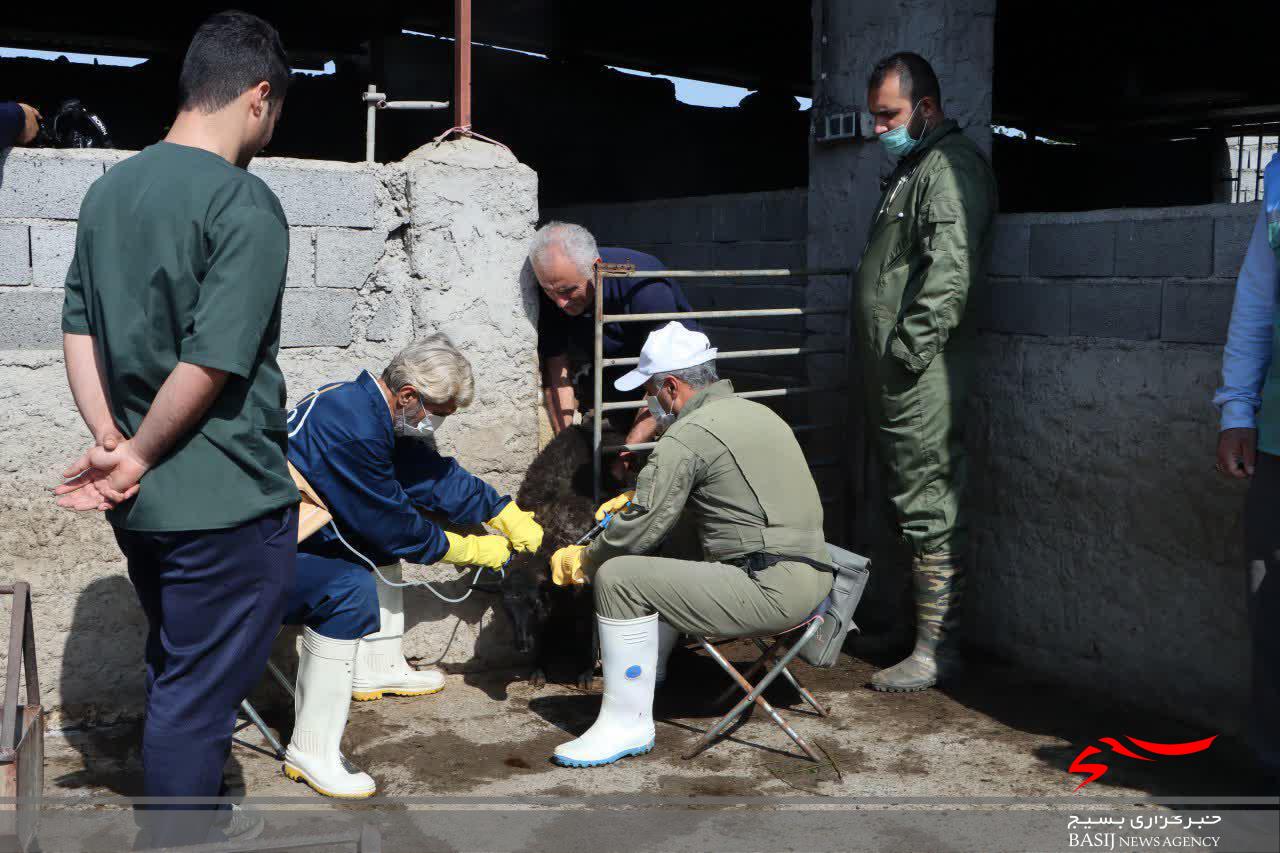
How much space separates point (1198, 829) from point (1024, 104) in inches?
486

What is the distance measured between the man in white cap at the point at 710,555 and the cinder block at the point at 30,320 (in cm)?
196

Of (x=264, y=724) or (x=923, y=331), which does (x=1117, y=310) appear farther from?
(x=264, y=724)

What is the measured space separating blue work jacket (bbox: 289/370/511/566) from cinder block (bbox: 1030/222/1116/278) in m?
2.48

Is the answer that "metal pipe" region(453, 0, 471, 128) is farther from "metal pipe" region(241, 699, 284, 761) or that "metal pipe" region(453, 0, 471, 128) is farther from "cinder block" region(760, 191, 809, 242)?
"metal pipe" region(241, 699, 284, 761)

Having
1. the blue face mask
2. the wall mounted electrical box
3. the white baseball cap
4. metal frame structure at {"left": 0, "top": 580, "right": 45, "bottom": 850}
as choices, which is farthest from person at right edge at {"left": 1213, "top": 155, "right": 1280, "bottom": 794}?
metal frame structure at {"left": 0, "top": 580, "right": 45, "bottom": 850}

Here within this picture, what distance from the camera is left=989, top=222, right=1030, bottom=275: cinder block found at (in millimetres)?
4805

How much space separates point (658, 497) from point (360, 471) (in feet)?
3.21

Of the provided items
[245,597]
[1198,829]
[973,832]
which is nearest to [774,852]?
[973,832]

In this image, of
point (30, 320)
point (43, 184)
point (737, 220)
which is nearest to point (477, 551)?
point (30, 320)

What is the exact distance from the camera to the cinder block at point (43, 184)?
13.1 ft

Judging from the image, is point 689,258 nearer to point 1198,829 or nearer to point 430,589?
point 430,589

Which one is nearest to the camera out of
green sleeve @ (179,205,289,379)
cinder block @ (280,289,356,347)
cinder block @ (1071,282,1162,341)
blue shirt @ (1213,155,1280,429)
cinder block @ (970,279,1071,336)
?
green sleeve @ (179,205,289,379)

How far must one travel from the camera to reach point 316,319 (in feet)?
14.7

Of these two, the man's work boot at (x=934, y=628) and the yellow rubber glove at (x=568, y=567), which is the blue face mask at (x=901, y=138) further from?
the yellow rubber glove at (x=568, y=567)
